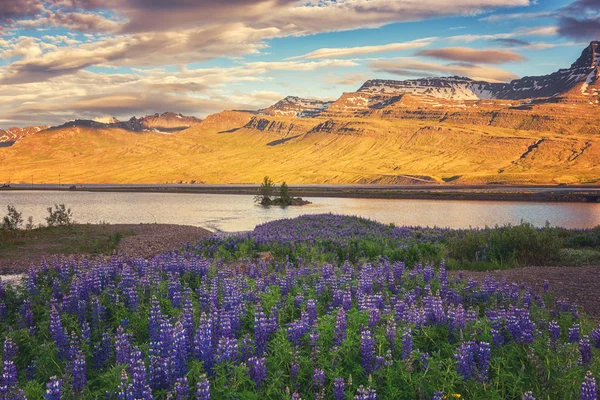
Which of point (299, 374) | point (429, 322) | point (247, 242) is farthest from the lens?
point (247, 242)

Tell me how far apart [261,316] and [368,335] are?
1581 mm

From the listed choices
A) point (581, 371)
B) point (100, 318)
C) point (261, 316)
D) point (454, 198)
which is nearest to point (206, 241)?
point (100, 318)

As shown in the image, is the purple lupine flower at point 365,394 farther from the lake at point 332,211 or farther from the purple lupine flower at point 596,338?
the lake at point 332,211

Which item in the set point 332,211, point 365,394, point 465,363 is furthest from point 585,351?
point 332,211

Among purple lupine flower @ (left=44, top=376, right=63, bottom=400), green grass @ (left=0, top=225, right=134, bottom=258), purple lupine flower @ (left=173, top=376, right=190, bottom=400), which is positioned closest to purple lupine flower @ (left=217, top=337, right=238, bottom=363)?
purple lupine flower @ (left=173, top=376, right=190, bottom=400)

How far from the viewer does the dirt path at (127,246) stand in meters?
22.0

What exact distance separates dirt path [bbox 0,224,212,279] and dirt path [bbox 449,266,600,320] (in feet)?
50.3

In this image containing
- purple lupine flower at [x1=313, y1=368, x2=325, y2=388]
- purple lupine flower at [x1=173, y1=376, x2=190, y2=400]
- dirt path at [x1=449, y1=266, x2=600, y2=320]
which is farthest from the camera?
dirt path at [x1=449, y1=266, x2=600, y2=320]

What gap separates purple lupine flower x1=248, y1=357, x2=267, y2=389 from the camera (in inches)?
224

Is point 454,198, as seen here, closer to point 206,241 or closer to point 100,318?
point 206,241

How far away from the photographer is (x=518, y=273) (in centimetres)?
1563

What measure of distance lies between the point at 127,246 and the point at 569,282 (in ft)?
70.4

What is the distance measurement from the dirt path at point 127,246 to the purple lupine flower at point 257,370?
1548 cm

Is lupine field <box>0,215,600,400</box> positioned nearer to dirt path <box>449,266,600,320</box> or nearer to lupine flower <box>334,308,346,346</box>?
lupine flower <box>334,308,346,346</box>
